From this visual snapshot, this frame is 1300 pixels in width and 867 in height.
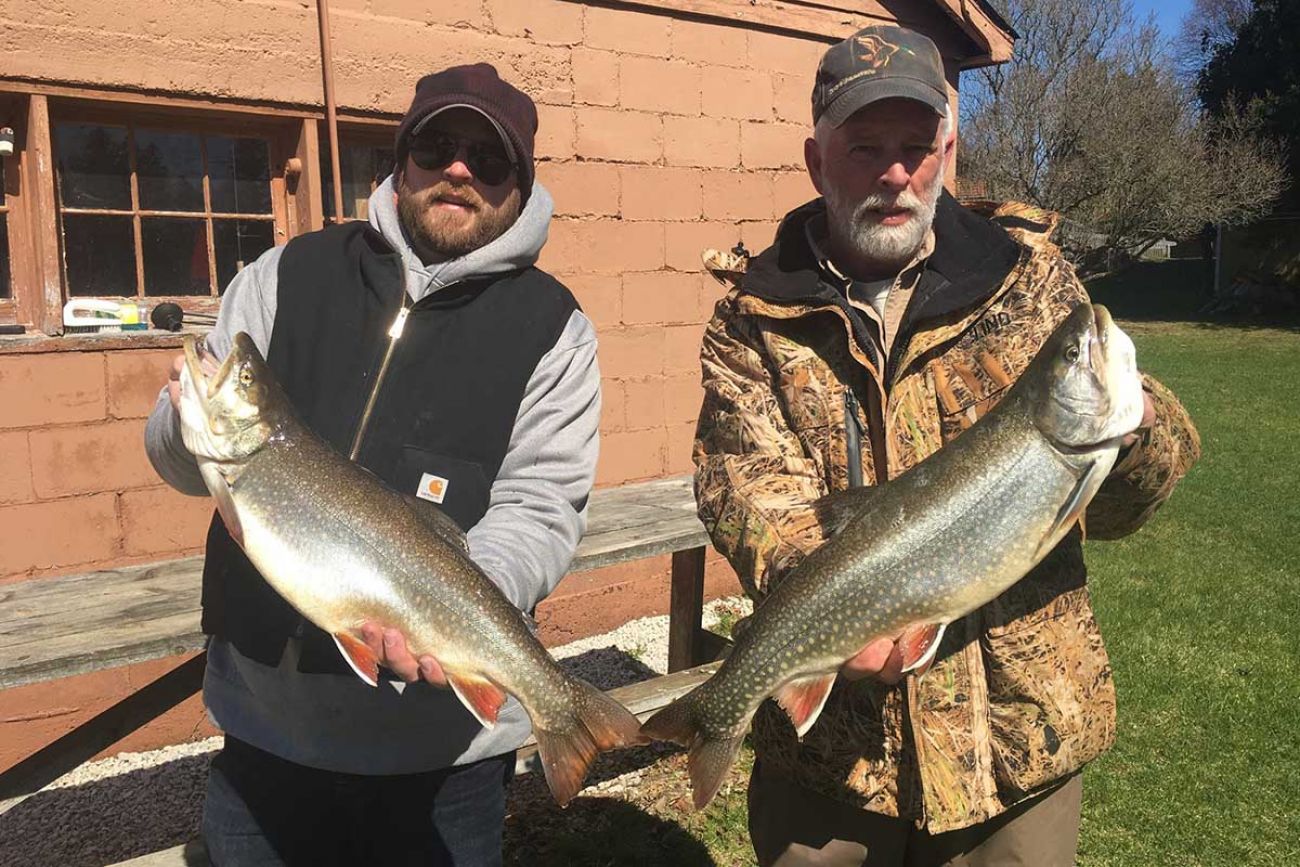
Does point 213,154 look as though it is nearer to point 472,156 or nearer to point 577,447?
point 472,156

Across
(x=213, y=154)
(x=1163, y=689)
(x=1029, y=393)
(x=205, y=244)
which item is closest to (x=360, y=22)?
(x=213, y=154)

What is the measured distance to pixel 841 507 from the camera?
8.04ft

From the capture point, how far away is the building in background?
480 cm

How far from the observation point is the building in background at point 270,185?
15.8 ft

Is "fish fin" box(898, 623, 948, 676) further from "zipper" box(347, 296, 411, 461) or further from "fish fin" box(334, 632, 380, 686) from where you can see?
"zipper" box(347, 296, 411, 461)

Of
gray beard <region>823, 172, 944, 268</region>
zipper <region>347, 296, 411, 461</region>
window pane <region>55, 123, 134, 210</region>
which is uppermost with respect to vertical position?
window pane <region>55, 123, 134, 210</region>

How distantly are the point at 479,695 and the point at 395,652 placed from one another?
0.22 m

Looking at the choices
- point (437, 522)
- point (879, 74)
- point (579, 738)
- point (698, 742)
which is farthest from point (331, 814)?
point (879, 74)

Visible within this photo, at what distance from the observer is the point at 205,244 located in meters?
5.38

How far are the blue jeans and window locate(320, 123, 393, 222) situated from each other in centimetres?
364

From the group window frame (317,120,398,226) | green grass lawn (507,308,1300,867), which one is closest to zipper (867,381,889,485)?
green grass lawn (507,308,1300,867)

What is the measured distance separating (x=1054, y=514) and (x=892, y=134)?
1.04 meters

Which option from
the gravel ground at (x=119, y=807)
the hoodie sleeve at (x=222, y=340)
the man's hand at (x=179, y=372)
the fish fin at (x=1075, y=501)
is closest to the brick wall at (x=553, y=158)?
the gravel ground at (x=119, y=807)

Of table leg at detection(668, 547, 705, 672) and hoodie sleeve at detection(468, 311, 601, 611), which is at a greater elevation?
hoodie sleeve at detection(468, 311, 601, 611)
